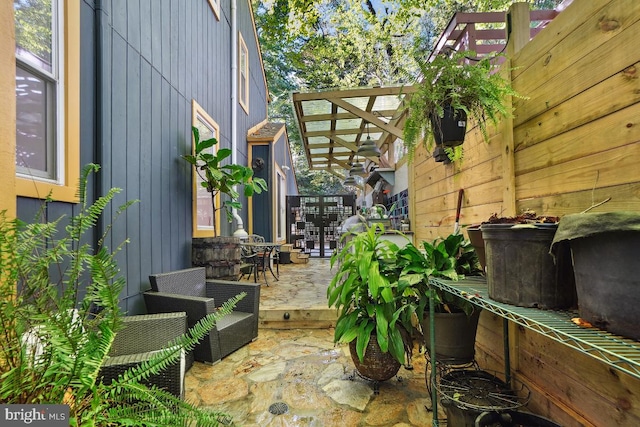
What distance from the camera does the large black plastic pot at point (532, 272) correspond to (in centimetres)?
106

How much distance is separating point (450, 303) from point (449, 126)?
106 cm

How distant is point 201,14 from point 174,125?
2.02m

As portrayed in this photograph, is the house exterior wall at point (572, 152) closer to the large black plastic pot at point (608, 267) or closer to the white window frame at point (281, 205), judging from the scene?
the large black plastic pot at point (608, 267)

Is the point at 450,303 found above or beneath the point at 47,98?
beneath

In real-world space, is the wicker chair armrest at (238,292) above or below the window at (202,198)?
below

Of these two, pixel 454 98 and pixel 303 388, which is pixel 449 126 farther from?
pixel 303 388

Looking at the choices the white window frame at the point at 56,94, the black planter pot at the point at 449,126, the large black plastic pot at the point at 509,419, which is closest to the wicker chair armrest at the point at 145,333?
the white window frame at the point at 56,94

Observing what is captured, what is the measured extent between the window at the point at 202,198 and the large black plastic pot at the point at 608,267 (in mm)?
3787

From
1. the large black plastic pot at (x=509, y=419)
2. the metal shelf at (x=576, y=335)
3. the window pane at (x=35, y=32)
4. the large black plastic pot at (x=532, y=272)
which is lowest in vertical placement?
the large black plastic pot at (x=509, y=419)

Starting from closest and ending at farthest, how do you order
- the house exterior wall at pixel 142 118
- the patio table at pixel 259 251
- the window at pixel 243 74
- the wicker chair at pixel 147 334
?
the wicker chair at pixel 147 334
the house exterior wall at pixel 142 118
the patio table at pixel 259 251
the window at pixel 243 74

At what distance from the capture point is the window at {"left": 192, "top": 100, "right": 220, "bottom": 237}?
3947 mm

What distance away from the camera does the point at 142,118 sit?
9.09 feet

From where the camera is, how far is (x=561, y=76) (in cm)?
136

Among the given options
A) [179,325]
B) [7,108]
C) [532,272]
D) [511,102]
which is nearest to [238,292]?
[179,325]
